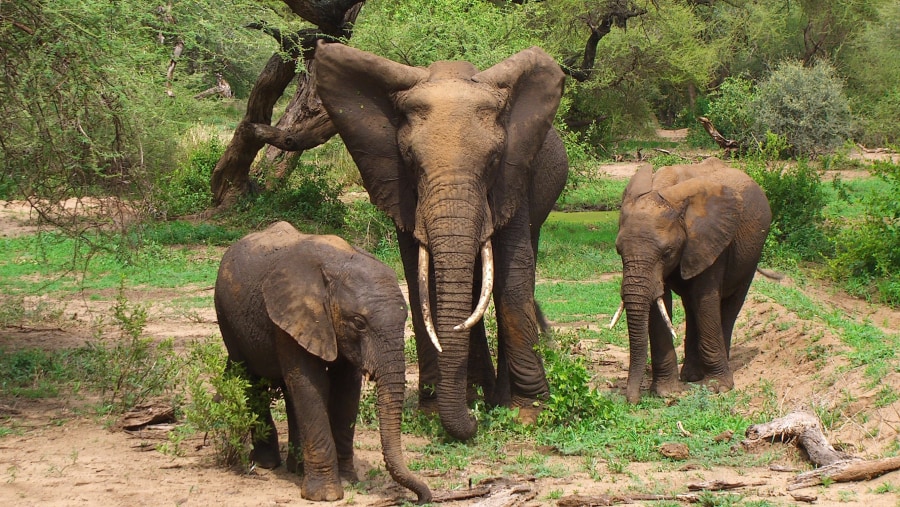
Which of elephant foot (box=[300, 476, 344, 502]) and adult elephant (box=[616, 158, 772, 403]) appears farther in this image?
adult elephant (box=[616, 158, 772, 403])

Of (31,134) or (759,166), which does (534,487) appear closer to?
(31,134)

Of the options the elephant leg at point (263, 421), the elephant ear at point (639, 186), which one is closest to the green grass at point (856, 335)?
the elephant ear at point (639, 186)

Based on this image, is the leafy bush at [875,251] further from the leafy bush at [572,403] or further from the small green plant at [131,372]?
the small green plant at [131,372]

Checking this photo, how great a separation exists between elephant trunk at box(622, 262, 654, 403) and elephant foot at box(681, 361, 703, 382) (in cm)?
113

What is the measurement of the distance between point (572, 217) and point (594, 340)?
949 centimetres

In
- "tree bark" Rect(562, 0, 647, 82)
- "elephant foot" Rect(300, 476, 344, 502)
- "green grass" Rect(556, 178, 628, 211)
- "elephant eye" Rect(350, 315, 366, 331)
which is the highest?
"tree bark" Rect(562, 0, 647, 82)

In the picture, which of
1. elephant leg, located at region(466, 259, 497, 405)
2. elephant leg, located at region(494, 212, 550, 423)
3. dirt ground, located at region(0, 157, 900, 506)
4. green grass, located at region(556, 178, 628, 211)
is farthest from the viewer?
green grass, located at region(556, 178, 628, 211)

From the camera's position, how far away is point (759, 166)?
15805mm

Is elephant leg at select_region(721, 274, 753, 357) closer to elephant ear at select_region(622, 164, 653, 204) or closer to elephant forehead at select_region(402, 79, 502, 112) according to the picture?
elephant ear at select_region(622, 164, 653, 204)

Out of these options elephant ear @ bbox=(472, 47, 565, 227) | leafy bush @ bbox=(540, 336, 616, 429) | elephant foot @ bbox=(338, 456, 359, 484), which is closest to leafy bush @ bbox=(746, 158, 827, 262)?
elephant ear @ bbox=(472, 47, 565, 227)

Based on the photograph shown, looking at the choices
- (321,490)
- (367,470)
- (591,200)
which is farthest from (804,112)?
(321,490)

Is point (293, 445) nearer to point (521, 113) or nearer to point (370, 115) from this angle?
point (370, 115)

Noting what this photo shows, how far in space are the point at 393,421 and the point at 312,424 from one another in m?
0.53

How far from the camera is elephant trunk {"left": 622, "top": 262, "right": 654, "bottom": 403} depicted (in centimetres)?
872
